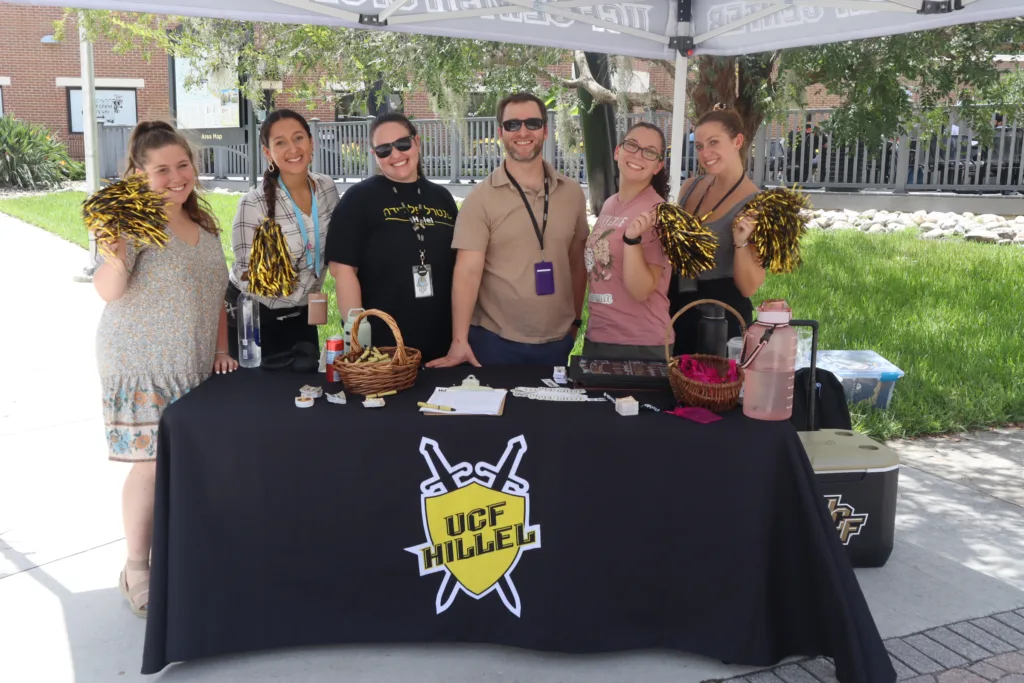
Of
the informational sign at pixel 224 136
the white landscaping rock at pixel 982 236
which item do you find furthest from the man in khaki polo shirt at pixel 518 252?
the informational sign at pixel 224 136

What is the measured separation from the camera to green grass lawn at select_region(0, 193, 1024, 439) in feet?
17.1

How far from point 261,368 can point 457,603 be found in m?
1.08

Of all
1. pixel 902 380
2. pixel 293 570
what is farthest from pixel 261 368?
pixel 902 380

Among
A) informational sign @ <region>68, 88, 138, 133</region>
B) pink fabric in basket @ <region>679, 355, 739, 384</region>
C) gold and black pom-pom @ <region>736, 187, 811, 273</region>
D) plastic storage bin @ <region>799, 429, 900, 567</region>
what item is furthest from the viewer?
informational sign @ <region>68, 88, 138, 133</region>

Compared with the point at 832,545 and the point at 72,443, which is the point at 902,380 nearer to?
the point at 832,545

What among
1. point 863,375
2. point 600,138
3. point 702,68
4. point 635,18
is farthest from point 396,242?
point 600,138

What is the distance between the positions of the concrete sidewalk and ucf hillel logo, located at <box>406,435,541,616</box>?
25 cm

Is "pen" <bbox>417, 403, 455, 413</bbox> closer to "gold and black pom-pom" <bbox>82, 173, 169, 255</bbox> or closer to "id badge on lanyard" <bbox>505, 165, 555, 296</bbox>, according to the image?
"id badge on lanyard" <bbox>505, 165, 555, 296</bbox>

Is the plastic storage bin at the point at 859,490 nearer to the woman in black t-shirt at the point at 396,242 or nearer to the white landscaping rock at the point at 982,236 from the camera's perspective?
the woman in black t-shirt at the point at 396,242

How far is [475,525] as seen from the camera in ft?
8.45

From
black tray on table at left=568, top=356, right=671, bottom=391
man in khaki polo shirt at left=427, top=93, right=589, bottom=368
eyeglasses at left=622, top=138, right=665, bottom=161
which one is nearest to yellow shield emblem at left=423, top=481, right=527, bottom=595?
black tray on table at left=568, top=356, right=671, bottom=391

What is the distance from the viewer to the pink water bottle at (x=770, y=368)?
2.55 meters

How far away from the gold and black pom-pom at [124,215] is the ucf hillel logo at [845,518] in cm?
236

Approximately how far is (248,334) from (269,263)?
30 cm
